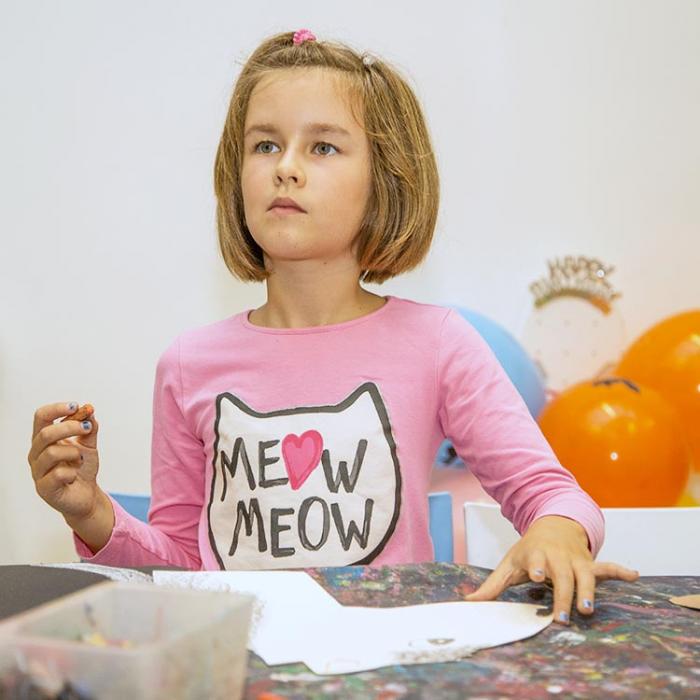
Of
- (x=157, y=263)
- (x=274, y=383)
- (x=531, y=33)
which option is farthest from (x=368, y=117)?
(x=531, y=33)

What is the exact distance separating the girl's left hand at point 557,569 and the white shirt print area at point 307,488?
0.25 m

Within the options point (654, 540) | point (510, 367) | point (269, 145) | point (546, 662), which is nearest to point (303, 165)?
point (269, 145)

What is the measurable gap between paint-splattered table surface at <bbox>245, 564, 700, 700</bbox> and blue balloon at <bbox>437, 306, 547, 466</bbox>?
1.43 meters

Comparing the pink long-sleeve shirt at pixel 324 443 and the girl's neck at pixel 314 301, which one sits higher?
the girl's neck at pixel 314 301

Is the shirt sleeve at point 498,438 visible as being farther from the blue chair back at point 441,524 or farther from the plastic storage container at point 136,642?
the plastic storage container at point 136,642

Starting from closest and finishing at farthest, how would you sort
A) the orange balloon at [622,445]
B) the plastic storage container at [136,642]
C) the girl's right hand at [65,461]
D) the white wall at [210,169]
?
the plastic storage container at [136,642] → the girl's right hand at [65,461] → the orange balloon at [622,445] → the white wall at [210,169]

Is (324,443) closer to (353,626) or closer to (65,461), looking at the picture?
(65,461)

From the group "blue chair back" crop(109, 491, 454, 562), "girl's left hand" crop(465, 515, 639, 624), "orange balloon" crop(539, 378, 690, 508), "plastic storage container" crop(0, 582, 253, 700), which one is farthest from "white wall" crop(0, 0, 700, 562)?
"plastic storage container" crop(0, 582, 253, 700)

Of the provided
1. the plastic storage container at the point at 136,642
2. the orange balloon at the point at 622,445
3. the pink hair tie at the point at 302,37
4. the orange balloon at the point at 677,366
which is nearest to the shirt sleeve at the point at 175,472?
the pink hair tie at the point at 302,37

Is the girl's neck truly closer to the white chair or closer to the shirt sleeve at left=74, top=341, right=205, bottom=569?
the shirt sleeve at left=74, top=341, right=205, bottom=569

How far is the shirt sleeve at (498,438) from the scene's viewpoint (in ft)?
3.05

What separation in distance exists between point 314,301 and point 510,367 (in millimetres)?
1006

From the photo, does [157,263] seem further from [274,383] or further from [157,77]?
[274,383]

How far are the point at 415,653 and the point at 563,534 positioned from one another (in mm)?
290
